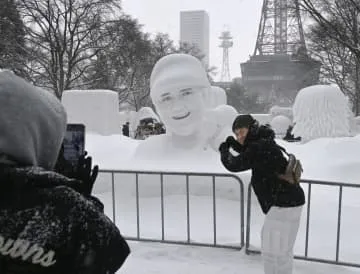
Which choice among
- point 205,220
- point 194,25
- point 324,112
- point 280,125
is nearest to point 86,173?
point 205,220

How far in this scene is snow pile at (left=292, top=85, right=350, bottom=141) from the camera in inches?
590

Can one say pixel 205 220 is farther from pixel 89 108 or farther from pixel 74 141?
pixel 89 108

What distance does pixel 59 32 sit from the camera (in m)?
24.3

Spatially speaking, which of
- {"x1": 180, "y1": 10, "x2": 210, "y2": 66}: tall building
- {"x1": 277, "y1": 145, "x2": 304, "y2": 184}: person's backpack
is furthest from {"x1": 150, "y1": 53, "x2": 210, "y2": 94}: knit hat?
{"x1": 180, "y1": 10, "x2": 210, "y2": 66}: tall building

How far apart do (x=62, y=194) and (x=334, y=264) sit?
3923mm

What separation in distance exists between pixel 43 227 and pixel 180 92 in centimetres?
622

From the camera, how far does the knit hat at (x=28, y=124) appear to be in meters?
1.35

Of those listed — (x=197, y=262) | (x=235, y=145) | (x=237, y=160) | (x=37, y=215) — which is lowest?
(x=197, y=262)

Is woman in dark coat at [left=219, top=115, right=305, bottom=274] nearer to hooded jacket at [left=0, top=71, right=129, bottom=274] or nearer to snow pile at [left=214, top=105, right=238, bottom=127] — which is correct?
hooded jacket at [left=0, top=71, right=129, bottom=274]

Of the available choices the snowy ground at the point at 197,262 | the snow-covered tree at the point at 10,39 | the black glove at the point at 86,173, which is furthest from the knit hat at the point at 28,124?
the snow-covered tree at the point at 10,39

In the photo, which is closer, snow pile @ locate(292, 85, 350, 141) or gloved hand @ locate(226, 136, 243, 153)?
gloved hand @ locate(226, 136, 243, 153)

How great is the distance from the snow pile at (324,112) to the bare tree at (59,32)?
13.3m

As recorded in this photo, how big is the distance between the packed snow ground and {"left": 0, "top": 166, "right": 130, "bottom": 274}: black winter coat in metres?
3.21

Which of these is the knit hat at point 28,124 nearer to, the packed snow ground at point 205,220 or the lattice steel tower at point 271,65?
the packed snow ground at point 205,220
